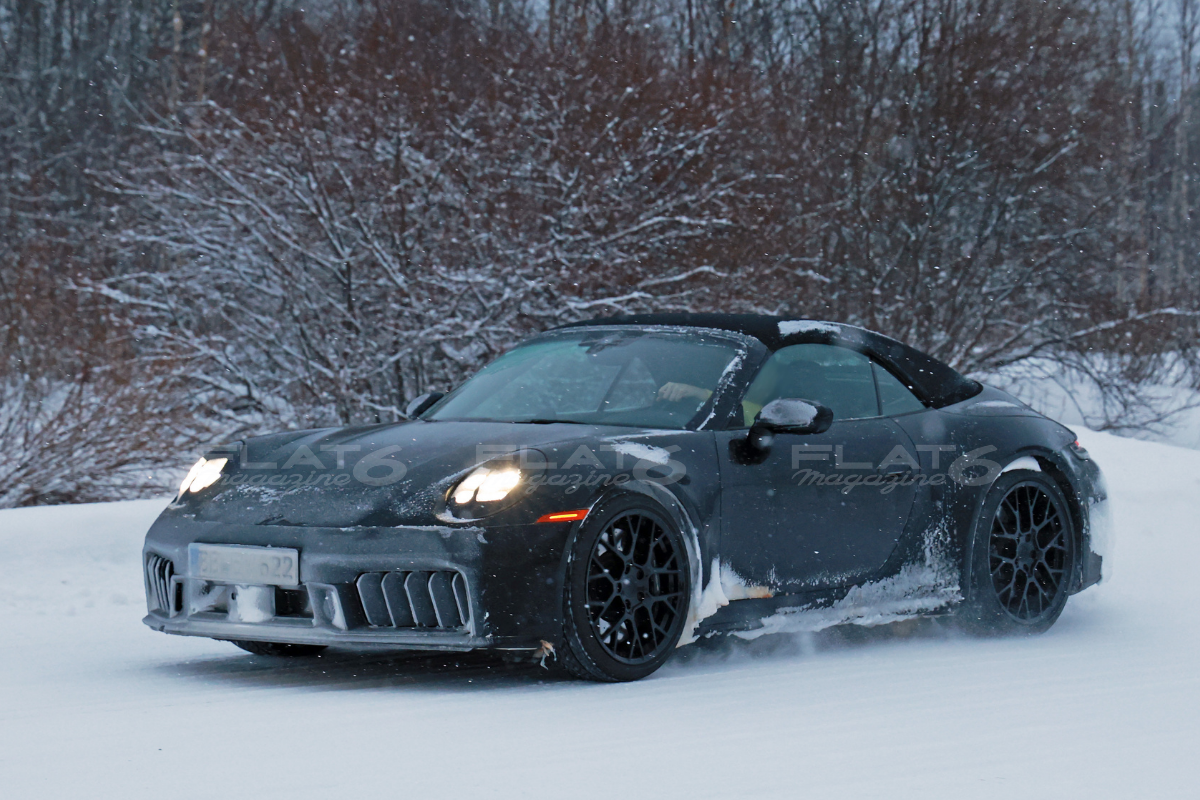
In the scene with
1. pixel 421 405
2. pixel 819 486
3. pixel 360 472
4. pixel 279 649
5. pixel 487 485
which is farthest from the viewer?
pixel 421 405

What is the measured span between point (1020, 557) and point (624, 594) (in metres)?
2.40

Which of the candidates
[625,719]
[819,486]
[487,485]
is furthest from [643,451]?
[625,719]

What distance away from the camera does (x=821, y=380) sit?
6316 mm

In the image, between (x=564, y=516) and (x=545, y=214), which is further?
(x=545, y=214)

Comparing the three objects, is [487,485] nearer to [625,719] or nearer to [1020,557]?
[625,719]

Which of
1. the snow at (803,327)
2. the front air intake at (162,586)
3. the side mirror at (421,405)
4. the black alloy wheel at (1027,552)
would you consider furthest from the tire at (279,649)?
the black alloy wheel at (1027,552)

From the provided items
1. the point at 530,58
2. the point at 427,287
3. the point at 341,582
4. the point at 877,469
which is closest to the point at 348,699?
the point at 341,582

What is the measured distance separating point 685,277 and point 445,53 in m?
Result: 3.51

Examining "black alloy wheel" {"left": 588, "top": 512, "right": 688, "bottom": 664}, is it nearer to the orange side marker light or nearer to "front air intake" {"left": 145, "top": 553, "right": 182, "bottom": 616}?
the orange side marker light

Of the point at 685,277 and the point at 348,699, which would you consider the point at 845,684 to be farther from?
the point at 685,277

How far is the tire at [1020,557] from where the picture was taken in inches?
258

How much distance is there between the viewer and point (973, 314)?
18.4 meters

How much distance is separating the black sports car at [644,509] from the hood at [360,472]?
1 cm

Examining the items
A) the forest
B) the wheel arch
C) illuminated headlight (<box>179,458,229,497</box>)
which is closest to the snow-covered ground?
the wheel arch
